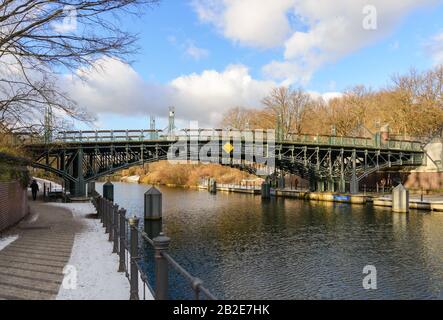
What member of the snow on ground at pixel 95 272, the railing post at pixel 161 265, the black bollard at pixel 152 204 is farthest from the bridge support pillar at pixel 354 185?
the railing post at pixel 161 265

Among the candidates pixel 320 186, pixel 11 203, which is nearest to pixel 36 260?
pixel 11 203

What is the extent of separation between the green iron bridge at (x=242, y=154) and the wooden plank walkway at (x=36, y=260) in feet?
73.1

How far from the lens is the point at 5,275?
968 cm

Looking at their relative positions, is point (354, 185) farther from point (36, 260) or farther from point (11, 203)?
point (36, 260)

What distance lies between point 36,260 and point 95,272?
2414mm

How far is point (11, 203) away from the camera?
18.7 metres

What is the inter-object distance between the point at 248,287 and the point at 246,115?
7650 centimetres

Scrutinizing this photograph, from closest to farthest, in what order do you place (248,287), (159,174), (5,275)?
(5,275) → (248,287) → (159,174)

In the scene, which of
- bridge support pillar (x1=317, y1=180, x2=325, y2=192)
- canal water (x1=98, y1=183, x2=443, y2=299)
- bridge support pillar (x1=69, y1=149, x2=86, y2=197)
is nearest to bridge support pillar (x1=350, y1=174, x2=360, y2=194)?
bridge support pillar (x1=317, y1=180, x2=325, y2=192)

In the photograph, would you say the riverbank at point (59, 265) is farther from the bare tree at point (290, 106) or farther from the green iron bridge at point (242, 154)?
the bare tree at point (290, 106)

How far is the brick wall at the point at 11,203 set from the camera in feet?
55.6
